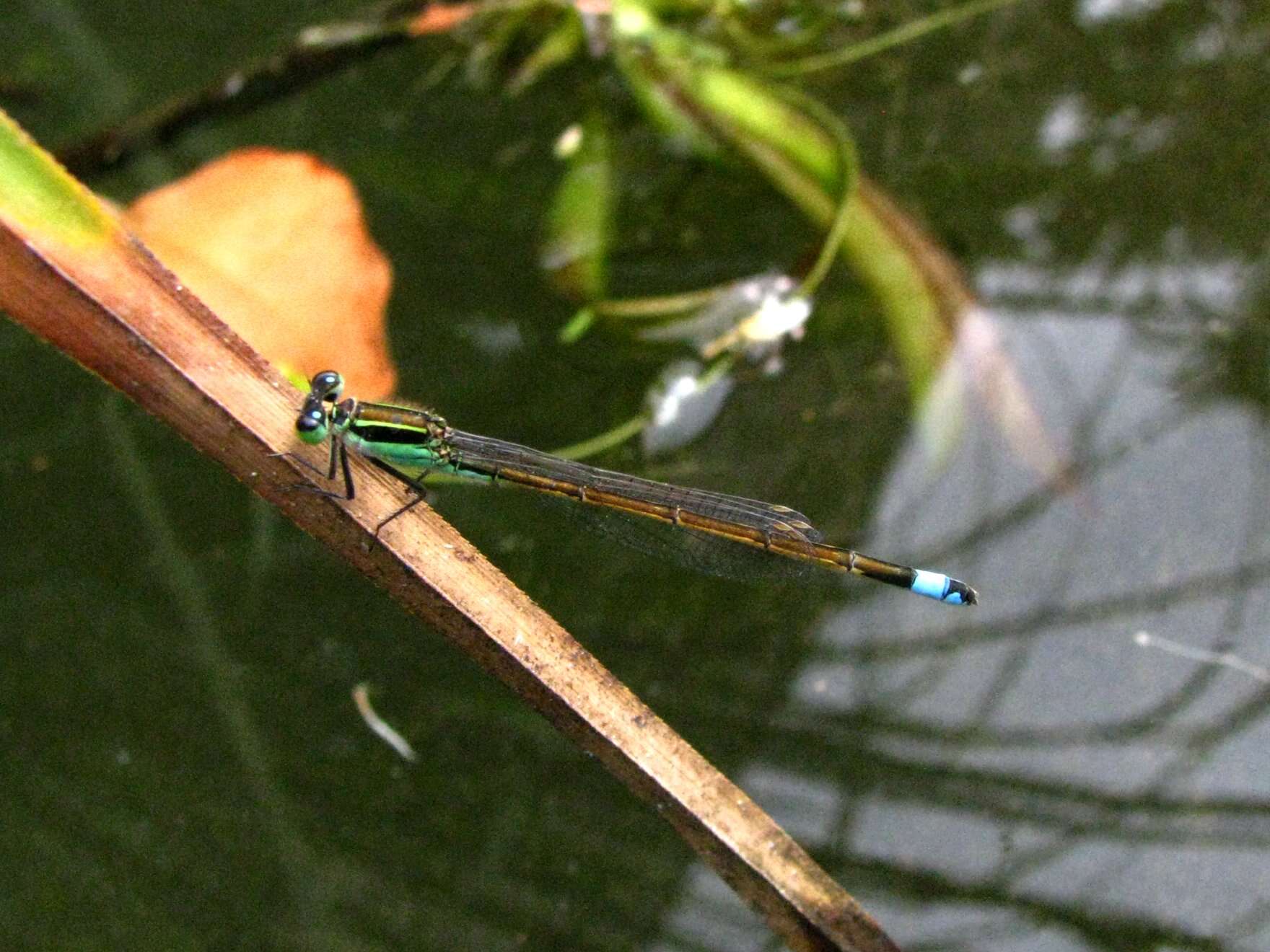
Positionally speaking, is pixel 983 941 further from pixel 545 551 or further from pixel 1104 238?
pixel 1104 238

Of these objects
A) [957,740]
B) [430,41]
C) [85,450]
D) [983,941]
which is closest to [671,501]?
[957,740]

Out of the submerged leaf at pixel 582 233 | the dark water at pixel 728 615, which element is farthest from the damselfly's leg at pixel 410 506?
the submerged leaf at pixel 582 233

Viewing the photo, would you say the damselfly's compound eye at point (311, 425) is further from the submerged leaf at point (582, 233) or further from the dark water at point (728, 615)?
the submerged leaf at point (582, 233)

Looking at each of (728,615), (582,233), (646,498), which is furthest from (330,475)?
(582,233)

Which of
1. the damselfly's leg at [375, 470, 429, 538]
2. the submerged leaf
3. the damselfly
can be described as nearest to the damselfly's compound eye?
the damselfly's leg at [375, 470, 429, 538]

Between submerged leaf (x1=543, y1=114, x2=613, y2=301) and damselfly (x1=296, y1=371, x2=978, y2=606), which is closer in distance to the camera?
damselfly (x1=296, y1=371, x2=978, y2=606)

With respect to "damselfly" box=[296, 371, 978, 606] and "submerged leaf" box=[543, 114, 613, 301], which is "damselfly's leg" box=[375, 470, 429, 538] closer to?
"damselfly" box=[296, 371, 978, 606]
